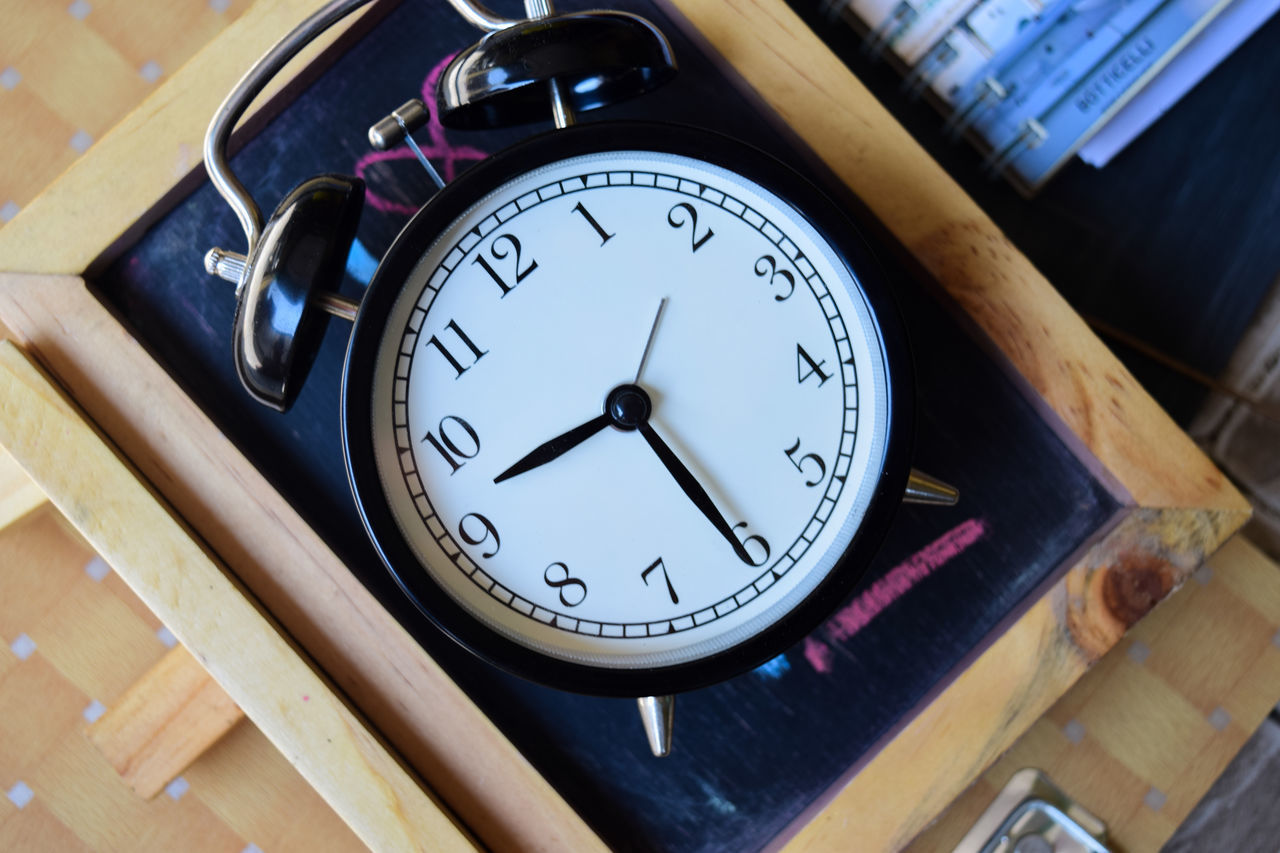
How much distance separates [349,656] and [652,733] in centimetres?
25

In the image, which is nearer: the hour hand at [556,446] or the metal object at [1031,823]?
the hour hand at [556,446]

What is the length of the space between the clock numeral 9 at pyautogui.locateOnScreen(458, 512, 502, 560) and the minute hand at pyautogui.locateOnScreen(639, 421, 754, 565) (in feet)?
0.39

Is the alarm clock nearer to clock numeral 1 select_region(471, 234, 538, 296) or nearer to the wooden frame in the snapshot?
→ clock numeral 1 select_region(471, 234, 538, 296)

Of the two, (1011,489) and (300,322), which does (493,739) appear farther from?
(1011,489)

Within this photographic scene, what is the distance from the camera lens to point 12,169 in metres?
0.78

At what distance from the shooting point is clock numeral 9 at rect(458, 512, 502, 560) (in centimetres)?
55

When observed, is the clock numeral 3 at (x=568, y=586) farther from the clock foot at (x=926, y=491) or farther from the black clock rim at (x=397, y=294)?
the clock foot at (x=926, y=491)

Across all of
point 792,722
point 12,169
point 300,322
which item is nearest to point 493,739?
point 792,722

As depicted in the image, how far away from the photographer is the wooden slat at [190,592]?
0.66 metres

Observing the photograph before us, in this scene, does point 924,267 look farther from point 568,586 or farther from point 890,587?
point 568,586

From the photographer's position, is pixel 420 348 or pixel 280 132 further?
pixel 280 132

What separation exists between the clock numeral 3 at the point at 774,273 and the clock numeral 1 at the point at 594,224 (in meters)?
0.10

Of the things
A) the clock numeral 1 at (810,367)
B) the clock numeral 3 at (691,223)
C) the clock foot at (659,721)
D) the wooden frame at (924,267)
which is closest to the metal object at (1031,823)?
the wooden frame at (924,267)

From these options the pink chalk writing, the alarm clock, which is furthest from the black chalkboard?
the alarm clock
